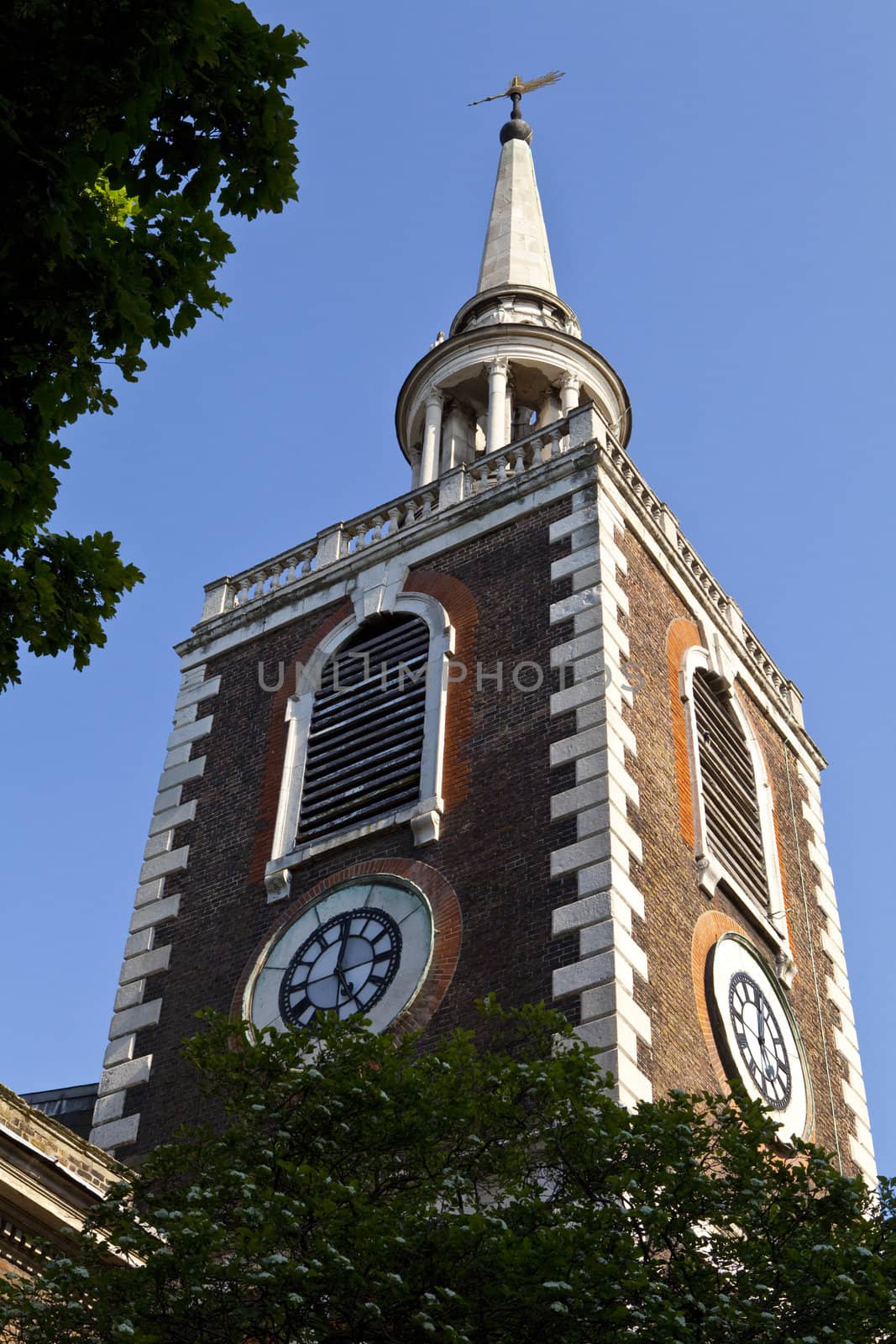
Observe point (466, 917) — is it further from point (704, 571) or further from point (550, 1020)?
point (704, 571)

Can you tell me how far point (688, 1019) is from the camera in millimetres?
21297

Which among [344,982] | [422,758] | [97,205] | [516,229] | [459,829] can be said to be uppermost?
[516,229]

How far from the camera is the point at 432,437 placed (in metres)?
30.6

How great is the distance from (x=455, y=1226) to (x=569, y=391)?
1915 centimetres

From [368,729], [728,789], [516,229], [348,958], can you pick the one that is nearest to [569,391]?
[516,229]

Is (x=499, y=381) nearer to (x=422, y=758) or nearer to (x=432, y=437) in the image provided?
(x=432, y=437)

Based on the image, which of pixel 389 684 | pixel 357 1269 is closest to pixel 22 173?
pixel 357 1269

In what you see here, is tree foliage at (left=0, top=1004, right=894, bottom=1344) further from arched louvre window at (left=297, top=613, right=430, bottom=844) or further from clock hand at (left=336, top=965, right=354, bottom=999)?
arched louvre window at (left=297, top=613, right=430, bottom=844)

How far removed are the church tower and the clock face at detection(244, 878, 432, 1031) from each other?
0.11 feet

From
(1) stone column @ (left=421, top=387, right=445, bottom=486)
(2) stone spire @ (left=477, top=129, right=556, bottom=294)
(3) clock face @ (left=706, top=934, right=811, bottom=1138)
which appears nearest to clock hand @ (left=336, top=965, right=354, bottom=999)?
(3) clock face @ (left=706, top=934, right=811, bottom=1138)

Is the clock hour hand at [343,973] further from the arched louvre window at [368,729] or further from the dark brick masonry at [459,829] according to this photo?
the arched louvre window at [368,729]

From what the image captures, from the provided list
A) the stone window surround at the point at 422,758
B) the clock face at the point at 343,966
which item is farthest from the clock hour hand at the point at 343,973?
the stone window surround at the point at 422,758

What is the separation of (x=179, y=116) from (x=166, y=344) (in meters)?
1.16

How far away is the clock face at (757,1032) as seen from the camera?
872 inches
